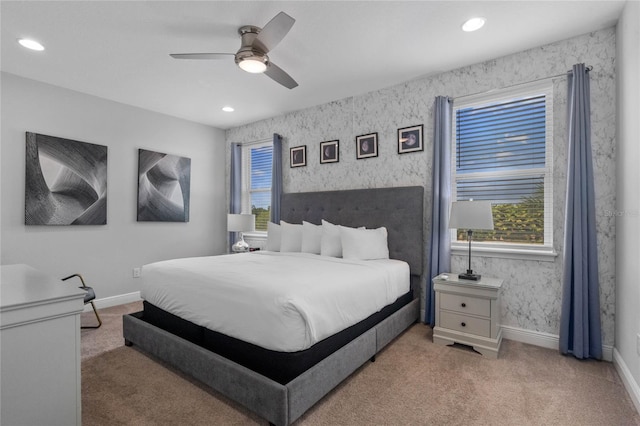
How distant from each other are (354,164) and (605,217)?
2.48 metres

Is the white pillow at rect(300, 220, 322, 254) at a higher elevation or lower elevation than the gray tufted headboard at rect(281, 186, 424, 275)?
lower

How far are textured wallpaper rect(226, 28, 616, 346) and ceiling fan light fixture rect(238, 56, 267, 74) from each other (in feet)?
5.64

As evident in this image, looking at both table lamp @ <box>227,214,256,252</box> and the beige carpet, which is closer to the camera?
the beige carpet

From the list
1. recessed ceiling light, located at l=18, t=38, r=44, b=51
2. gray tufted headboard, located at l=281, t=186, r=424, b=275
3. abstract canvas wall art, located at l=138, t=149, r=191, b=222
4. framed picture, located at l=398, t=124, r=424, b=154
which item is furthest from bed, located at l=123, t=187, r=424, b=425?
recessed ceiling light, located at l=18, t=38, r=44, b=51

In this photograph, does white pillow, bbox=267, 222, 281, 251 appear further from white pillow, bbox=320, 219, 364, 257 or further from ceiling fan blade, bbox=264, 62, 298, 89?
ceiling fan blade, bbox=264, 62, 298, 89

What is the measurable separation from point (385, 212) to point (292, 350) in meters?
2.20

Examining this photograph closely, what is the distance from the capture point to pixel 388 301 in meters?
2.69

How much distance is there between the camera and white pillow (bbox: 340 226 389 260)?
10.4 ft

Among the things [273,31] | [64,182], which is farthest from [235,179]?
[273,31]

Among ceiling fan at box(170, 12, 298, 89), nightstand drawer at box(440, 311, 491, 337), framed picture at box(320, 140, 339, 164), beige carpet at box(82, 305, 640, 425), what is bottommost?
beige carpet at box(82, 305, 640, 425)

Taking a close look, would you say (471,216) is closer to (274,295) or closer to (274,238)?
(274,295)

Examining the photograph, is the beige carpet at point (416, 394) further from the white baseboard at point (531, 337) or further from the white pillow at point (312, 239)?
the white pillow at point (312, 239)

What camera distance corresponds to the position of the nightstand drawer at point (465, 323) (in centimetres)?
258

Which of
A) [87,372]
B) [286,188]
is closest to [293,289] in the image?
[87,372]
